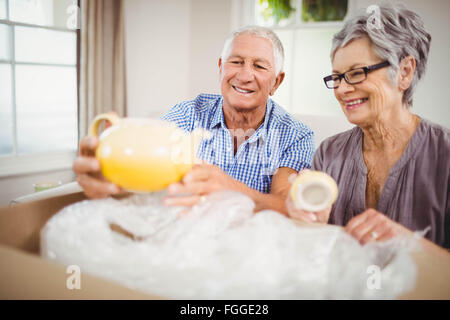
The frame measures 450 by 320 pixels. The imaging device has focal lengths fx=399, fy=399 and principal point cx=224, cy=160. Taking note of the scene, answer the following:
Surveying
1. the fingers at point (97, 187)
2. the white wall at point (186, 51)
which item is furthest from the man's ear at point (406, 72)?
the white wall at point (186, 51)

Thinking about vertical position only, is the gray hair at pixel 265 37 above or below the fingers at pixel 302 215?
above

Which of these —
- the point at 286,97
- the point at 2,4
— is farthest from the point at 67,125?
the point at 286,97

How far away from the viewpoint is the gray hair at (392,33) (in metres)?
0.86

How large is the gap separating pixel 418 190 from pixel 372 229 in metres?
0.34

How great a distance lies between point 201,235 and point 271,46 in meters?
0.86

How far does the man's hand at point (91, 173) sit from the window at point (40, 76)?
1482 millimetres

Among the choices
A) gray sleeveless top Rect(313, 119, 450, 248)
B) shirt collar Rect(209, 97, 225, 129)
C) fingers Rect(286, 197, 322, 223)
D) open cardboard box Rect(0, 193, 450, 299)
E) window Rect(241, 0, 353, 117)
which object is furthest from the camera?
window Rect(241, 0, 353, 117)

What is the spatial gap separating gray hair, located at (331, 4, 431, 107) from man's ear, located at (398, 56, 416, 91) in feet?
0.04

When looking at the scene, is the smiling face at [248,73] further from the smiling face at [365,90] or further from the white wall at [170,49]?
the white wall at [170,49]

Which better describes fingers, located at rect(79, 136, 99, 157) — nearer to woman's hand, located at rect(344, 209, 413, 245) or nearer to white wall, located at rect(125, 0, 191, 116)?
woman's hand, located at rect(344, 209, 413, 245)

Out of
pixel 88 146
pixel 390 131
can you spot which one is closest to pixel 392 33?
pixel 390 131

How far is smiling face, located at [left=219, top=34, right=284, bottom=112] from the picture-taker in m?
1.24

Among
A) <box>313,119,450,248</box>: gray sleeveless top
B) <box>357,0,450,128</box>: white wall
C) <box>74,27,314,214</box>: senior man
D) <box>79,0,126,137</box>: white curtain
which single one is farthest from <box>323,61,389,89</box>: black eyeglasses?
<box>79,0,126,137</box>: white curtain

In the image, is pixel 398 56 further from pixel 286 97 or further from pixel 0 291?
pixel 286 97
